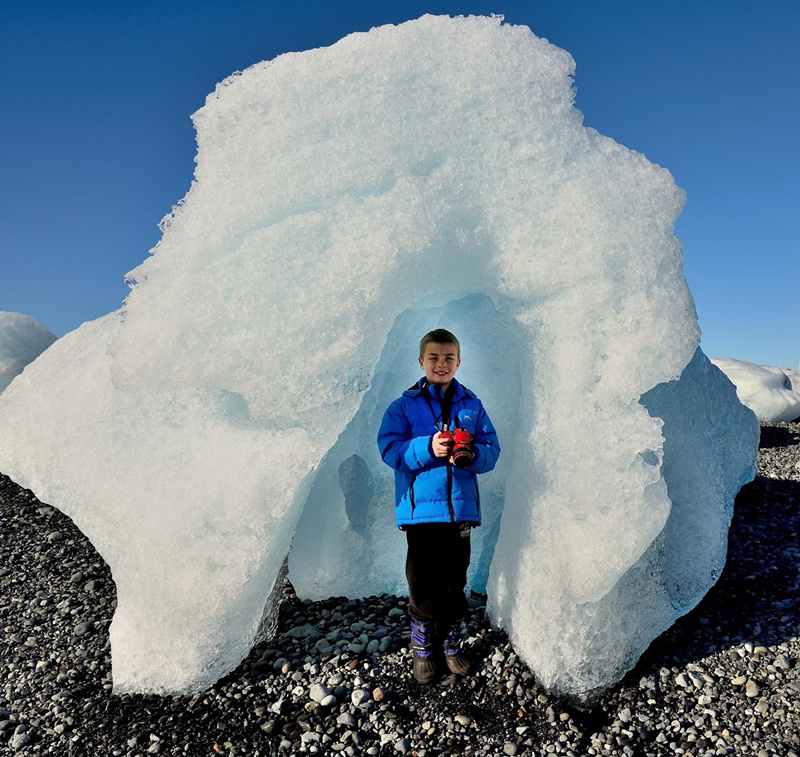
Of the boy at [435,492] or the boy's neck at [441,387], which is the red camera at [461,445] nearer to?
the boy at [435,492]

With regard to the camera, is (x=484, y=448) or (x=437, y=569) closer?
(x=484, y=448)

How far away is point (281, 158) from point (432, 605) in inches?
115

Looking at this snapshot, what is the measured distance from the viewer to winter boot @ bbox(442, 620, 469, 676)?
151 inches

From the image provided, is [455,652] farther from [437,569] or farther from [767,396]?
[767,396]

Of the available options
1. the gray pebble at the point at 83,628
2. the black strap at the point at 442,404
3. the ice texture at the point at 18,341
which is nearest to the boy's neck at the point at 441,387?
the black strap at the point at 442,404

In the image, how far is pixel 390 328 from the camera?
4055 millimetres

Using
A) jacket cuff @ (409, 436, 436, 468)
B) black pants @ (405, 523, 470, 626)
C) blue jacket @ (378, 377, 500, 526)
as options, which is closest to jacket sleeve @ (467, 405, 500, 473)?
blue jacket @ (378, 377, 500, 526)

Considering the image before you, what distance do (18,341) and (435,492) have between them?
9.40 meters

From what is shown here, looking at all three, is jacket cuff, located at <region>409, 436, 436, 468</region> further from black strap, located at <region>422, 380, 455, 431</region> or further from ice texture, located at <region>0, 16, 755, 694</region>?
ice texture, located at <region>0, 16, 755, 694</region>

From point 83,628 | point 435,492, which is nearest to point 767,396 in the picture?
point 435,492

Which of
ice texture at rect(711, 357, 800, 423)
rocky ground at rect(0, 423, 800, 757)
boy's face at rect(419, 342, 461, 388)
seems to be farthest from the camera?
ice texture at rect(711, 357, 800, 423)

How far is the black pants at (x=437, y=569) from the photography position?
3.77m

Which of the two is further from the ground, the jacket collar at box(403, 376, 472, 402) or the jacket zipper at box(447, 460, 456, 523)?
the jacket collar at box(403, 376, 472, 402)

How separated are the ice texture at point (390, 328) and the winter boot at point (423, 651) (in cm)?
55
